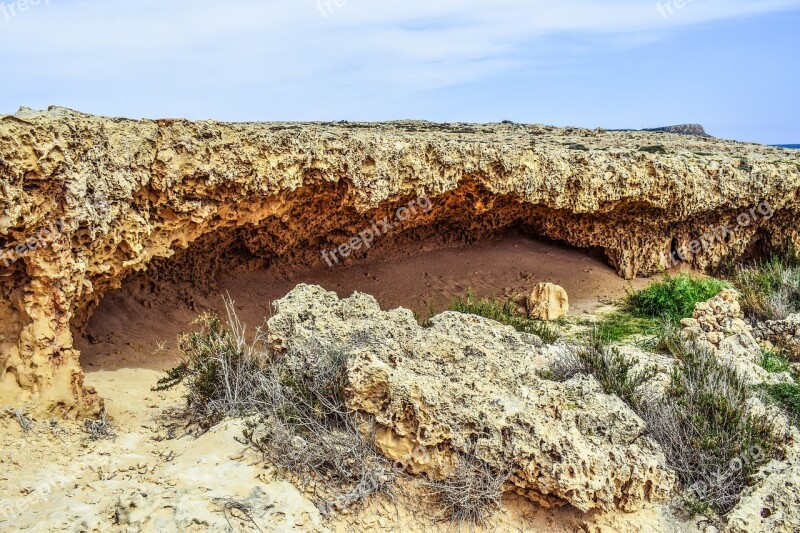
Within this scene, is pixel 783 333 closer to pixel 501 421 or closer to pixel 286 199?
pixel 501 421

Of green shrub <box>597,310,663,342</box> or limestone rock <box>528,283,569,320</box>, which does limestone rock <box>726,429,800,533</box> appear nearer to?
green shrub <box>597,310,663,342</box>

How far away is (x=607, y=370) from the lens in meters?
5.17

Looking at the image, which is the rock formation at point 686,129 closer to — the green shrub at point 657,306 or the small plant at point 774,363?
the green shrub at point 657,306

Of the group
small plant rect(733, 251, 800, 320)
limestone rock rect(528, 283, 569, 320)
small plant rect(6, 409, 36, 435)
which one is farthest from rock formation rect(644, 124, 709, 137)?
small plant rect(6, 409, 36, 435)

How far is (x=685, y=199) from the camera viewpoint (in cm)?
914

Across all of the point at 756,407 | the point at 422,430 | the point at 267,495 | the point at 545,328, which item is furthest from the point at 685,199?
the point at 267,495

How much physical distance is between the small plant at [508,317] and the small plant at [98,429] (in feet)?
11.3

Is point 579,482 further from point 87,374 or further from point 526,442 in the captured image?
point 87,374

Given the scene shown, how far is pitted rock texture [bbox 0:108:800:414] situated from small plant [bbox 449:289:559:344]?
1.29m

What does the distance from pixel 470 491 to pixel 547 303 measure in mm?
4277

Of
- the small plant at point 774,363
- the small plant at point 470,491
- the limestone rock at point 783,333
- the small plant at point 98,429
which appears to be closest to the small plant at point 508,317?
the small plant at point 774,363

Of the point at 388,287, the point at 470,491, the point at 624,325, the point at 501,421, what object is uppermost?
the point at 388,287

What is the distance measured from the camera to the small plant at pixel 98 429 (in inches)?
181

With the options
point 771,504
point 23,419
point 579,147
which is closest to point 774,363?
point 771,504
